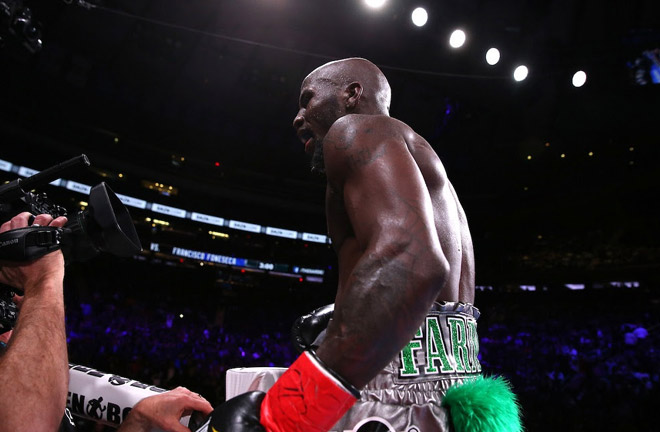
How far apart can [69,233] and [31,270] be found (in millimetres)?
164

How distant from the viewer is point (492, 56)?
724 centimetres

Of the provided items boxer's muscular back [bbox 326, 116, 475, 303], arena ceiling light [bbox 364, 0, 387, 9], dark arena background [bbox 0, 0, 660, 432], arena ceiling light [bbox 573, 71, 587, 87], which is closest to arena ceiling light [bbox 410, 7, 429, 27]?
dark arena background [bbox 0, 0, 660, 432]

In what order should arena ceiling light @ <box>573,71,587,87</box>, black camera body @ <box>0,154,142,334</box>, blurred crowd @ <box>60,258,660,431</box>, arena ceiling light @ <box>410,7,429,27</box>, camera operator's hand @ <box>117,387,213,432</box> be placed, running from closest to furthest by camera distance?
black camera body @ <box>0,154,142,334</box> → camera operator's hand @ <box>117,387,213,432</box> → arena ceiling light @ <box>410,7,429,27</box> → arena ceiling light @ <box>573,71,587,87</box> → blurred crowd @ <box>60,258,660,431</box>

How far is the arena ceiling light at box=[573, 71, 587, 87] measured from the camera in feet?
23.9

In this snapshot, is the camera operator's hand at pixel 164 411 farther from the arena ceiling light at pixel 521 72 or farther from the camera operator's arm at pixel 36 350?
the arena ceiling light at pixel 521 72

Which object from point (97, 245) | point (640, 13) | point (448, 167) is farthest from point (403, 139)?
point (448, 167)

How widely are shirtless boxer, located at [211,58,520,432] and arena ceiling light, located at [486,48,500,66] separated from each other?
6.58 meters

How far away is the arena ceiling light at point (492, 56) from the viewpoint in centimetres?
719

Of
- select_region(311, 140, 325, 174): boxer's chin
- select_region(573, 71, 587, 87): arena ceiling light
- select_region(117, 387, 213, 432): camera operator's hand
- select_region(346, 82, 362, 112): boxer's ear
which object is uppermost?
Result: select_region(573, 71, 587, 87): arena ceiling light

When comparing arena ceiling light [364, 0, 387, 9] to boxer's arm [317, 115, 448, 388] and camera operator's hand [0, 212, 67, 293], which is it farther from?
camera operator's hand [0, 212, 67, 293]

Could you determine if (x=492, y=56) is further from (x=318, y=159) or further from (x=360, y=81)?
(x=318, y=159)

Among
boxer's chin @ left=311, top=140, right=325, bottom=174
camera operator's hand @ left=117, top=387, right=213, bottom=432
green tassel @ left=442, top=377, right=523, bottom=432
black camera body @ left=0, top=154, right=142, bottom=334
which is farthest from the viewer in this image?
boxer's chin @ left=311, top=140, right=325, bottom=174

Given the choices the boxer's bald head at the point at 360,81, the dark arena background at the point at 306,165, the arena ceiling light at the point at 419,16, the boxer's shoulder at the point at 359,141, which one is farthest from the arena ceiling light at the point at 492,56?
the boxer's shoulder at the point at 359,141

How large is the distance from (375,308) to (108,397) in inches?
54.6
